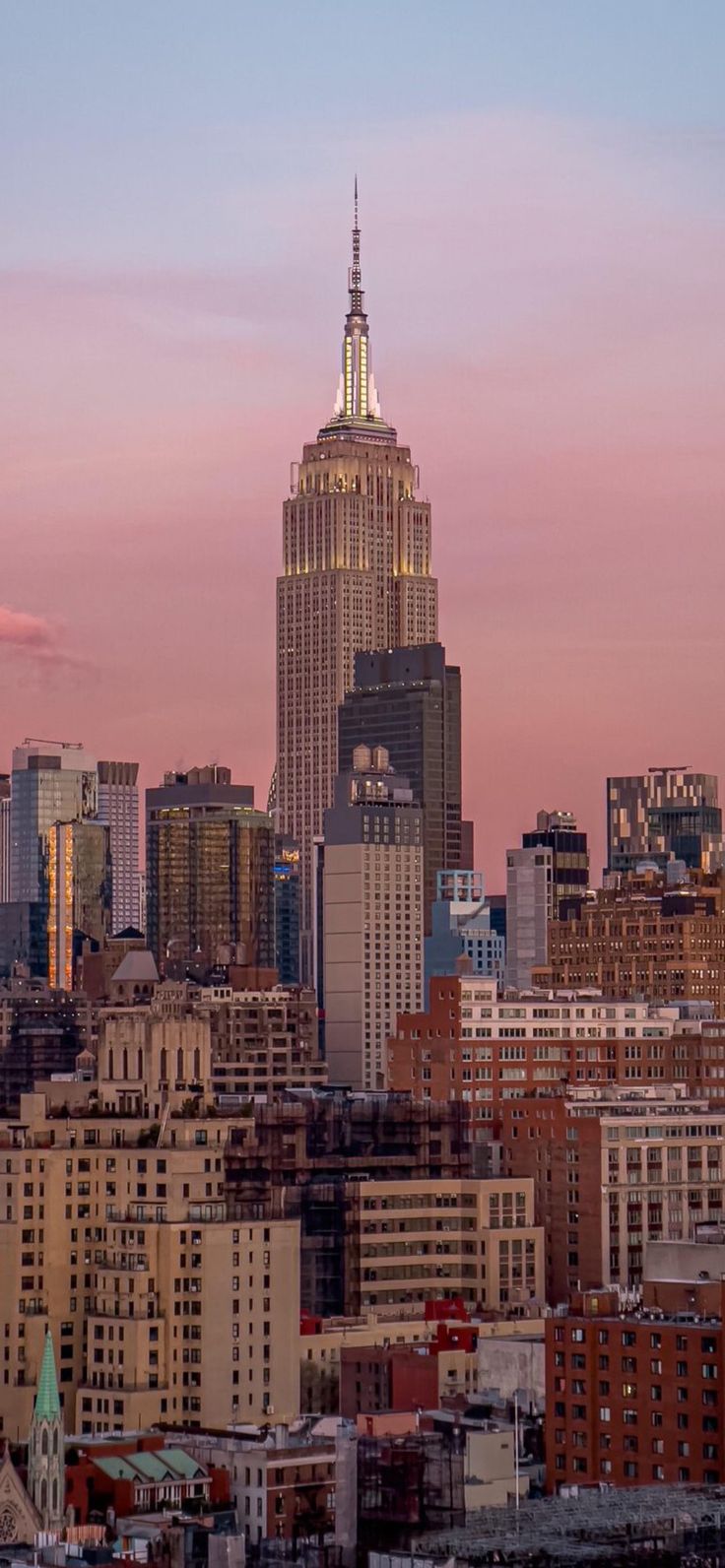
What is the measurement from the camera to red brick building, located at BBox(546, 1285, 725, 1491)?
17538 centimetres

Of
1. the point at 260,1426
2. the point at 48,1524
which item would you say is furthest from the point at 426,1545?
the point at 260,1426

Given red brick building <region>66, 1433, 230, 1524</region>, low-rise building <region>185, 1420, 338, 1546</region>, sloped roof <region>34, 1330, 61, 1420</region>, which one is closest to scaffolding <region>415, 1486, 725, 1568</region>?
low-rise building <region>185, 1420, 338, 1546</region>

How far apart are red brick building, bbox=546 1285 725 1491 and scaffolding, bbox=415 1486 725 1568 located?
318 inches

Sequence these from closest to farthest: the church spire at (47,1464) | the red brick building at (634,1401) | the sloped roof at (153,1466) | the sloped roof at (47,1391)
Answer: the church spire at (47,1464) → the sloped roof at (153,1466) → the red brick building at (634,1401) → the sloped roof at (47,1391)

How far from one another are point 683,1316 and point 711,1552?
969 inches

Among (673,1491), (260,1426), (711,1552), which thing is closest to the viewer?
(711,1552)

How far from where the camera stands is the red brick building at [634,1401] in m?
175

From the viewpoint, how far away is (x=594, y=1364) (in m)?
181

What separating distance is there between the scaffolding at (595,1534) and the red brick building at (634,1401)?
26.5ft

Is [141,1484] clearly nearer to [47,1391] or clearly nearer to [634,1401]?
[47,1391]

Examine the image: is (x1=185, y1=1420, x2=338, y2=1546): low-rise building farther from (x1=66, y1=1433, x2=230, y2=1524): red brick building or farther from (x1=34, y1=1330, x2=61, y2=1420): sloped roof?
(x1=34, y1=1330, x2=61, y2=1420): sloped roof

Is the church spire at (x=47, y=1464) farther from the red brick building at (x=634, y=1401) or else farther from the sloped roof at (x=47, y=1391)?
the red brick building at (x=634, y=1401)

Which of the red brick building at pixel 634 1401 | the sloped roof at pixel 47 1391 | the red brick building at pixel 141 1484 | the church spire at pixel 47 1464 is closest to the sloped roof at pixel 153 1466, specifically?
the red brick building at pixel 141 1484

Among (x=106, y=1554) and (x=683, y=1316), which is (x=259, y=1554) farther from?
(x=683, y=1316)
